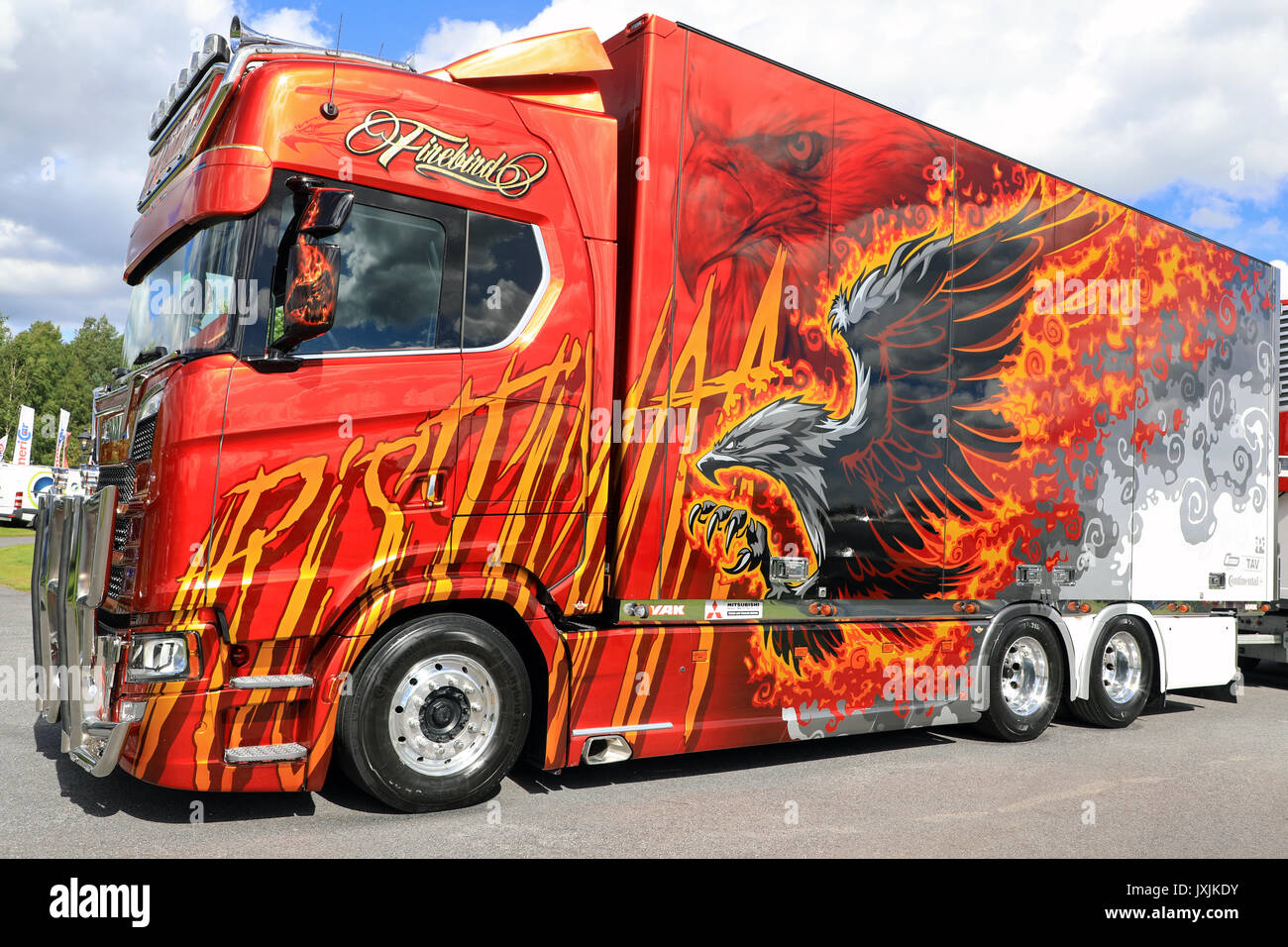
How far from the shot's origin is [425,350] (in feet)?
16.6

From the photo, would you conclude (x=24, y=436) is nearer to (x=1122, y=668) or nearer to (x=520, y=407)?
(x=520, y=407)

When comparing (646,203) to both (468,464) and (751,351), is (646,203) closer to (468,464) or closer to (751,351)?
(751,351)

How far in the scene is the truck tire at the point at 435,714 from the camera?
4.84 m

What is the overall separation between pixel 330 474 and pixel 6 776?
261 cm

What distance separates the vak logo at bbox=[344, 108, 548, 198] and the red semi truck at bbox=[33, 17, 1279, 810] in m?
0.02

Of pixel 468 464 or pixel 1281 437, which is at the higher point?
pixel 1281 437

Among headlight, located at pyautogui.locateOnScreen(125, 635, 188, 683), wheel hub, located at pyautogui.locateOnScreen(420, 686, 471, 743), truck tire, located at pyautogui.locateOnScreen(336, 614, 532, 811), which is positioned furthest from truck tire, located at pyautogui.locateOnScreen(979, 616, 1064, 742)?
headlight, located at pyautogui.locateOnScreen(125, 635, 188, 683)

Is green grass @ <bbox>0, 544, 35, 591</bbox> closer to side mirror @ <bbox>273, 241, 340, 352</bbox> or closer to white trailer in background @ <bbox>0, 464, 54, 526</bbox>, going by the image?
white trailer in background @ <bbox>0, 464, 54, 526</bbox>

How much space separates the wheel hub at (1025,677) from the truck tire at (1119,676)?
57 cm

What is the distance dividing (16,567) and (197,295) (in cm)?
1890

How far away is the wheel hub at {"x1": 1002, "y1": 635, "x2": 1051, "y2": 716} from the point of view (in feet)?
25.7

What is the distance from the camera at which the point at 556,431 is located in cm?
541
